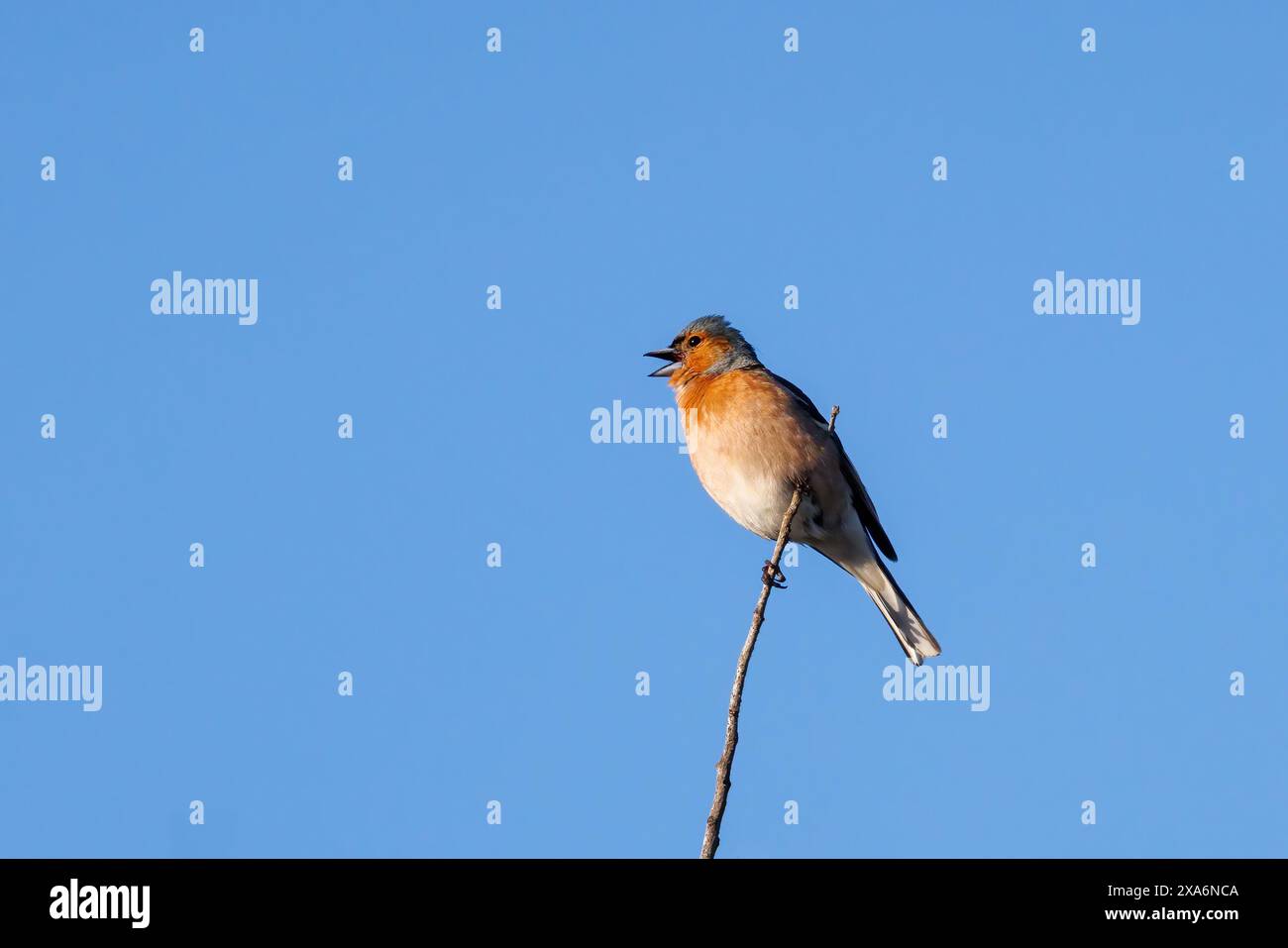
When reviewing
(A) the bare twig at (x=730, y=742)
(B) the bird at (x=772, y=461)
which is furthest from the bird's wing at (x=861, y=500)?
(A) the bare twig at (x=730, y=742)

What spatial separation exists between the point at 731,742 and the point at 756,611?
83 centimetres

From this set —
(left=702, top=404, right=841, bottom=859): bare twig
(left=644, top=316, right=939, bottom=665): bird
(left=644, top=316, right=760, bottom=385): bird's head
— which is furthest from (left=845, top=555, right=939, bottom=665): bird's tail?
(left=702, top=404, right=841, bottom=859): bare twig

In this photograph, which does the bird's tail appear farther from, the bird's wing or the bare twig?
the bare twig

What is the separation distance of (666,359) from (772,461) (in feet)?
4.95

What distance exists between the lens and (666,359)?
11.5 meters

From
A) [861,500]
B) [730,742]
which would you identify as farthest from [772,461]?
[730,742]

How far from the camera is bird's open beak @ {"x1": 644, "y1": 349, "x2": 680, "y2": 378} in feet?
37.2

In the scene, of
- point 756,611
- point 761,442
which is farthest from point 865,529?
point 756,611

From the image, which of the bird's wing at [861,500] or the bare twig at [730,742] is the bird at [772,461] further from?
the bare twig at [730,742]

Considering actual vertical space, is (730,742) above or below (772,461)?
below

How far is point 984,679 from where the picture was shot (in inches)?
476

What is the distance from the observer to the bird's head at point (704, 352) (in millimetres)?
11250

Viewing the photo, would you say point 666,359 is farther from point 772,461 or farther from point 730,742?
point 730,742

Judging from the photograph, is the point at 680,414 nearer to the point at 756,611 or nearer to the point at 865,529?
the point at 865,529
